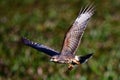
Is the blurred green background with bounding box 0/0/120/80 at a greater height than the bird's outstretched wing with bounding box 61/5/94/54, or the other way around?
the bird's outstretched wing with bounding box 61/5/94/54

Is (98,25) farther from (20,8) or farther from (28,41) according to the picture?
(28,41)

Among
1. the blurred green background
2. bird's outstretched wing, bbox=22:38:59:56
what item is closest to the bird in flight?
bird's outstretched wing, bbox=22:38:59:56

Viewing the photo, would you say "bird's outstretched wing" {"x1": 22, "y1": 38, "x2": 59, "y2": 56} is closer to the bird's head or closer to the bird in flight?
the bird in flight

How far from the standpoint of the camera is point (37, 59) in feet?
29.9

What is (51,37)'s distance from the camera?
1052cm

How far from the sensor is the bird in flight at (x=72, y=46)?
17.1ft

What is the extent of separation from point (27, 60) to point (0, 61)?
1.57 feet

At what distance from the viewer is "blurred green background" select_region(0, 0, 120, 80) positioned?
841 cm

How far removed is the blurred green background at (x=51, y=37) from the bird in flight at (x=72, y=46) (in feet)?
2.70

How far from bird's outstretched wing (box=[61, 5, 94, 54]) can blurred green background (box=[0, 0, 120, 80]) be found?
826 mm

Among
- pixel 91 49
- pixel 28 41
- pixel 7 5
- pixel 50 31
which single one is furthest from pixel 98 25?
pixel 28 41

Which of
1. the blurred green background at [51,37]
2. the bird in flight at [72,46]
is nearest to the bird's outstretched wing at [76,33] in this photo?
the bird in flight at [72,46]

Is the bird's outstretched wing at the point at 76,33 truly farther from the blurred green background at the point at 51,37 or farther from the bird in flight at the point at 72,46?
the blurred green background at the point at 51,37

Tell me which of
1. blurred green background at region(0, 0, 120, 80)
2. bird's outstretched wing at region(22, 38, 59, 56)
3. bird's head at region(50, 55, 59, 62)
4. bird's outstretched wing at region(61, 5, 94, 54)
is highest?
bird's outstretched wing at region(61, 5, 94, 54)
